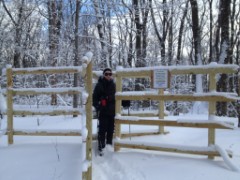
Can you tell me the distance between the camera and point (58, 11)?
1644 cm

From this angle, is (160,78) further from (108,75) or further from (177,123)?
(108,75)

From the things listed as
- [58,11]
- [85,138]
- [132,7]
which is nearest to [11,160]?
[85,138]

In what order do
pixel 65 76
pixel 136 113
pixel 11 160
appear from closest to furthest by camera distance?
pixel 11 160 → pixel 136 113 → pixel 65 76

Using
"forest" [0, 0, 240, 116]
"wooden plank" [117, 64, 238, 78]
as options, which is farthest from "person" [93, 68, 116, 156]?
"forest" [0, 0, 240, 116]

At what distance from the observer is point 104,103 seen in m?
6.41

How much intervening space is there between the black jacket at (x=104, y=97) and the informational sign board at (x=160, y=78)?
0.94m

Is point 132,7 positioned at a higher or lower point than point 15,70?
higher

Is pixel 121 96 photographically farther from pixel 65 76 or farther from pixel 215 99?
pixel 65 76

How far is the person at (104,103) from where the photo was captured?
6.40 metres

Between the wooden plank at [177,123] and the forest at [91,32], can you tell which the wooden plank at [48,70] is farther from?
the forest at [91,32]

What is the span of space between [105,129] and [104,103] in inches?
19.3

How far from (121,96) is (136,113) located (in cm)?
146

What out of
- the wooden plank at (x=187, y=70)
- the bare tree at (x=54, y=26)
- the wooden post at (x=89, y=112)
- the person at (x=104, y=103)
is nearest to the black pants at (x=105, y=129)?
the person at (x=104, y=103)

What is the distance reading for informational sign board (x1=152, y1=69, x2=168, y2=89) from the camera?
5.84 m
